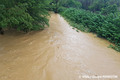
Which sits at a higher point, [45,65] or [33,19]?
[33,19]

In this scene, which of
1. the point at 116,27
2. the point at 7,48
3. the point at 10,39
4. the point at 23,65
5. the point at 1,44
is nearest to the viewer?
the point at 23,65

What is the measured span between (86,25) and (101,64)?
6.55 metres

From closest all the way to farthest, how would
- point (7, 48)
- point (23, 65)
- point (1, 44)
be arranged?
point (23, 65), point (7, 48), point (1, 44)

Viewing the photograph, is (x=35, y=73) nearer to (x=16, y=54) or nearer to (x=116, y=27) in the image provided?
(x=16, y=54)

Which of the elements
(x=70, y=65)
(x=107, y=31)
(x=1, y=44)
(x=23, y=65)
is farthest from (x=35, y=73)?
(x=107, y=31)

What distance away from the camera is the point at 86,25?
870 centimetres

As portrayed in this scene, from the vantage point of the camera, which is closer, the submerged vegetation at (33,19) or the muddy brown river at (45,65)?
the muddy brown river at (45,65)

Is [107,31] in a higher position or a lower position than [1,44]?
higher

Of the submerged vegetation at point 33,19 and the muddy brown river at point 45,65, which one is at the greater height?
the submerged vegetation at point 33,19

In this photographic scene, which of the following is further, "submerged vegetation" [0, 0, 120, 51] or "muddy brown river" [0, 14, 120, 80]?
"submerged vegetation" [0, 0, 120, 51]

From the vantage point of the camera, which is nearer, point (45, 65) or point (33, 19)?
point (45, 65)

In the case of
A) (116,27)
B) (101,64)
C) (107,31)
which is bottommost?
(101,64)

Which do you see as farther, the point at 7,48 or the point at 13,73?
the point at 7,48

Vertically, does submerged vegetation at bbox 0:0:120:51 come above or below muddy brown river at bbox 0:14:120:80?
above
